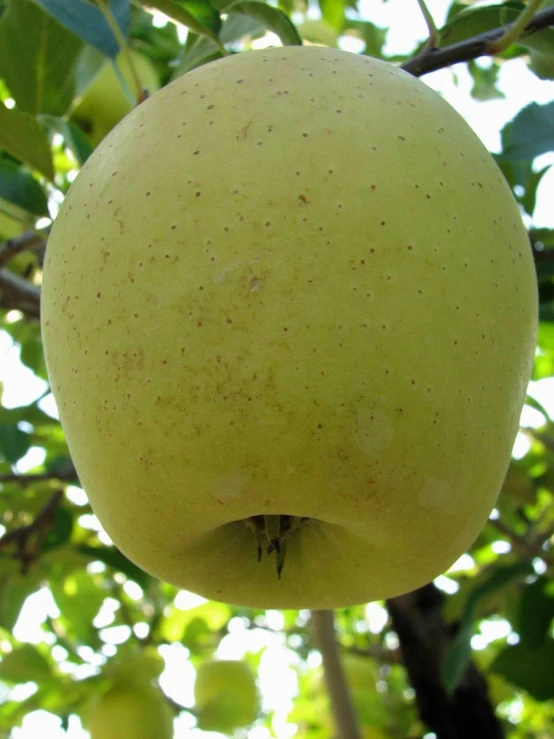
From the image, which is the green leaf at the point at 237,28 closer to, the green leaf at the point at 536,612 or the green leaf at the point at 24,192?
the green leaf at the point at 24,192

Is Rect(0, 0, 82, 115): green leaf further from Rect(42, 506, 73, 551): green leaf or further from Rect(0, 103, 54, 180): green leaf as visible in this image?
Rect(42, 506, 73, 551): green leaf

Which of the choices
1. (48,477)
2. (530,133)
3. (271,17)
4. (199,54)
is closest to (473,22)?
(530,133)

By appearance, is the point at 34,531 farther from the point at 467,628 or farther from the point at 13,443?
the point at 467,628

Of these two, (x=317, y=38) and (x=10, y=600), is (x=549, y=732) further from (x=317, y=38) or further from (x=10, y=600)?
(x=317, y=38)

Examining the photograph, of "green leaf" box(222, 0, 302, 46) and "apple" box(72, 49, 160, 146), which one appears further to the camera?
"apple" box(72, 49, 160, 146)

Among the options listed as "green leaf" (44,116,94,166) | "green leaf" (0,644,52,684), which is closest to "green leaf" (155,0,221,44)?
"green leaf" (44,116,94,166)
